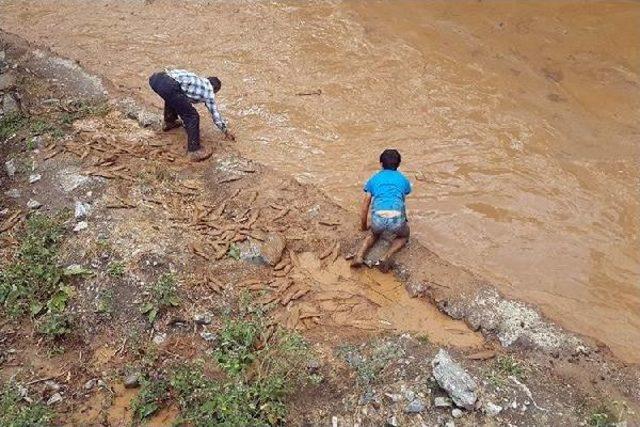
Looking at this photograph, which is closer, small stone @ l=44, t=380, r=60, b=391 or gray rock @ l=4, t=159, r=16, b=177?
small stone @ l=44, t=380, r=60, b=391

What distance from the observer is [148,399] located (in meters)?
4.11

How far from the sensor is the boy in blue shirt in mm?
5176

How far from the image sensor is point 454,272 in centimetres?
517

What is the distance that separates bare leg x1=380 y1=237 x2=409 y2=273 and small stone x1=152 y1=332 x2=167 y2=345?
2.01m

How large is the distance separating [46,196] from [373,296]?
11.6 feet

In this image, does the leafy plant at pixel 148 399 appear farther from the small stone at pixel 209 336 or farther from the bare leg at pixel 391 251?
the bare leg at pixel 391 251

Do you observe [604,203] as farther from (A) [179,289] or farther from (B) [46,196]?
(B) [46,196]

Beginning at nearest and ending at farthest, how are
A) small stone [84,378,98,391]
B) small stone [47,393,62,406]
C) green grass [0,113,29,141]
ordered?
small stone [47,393,62,406] → small stone [84,378,98,391] → green grass [0,113,29,141]

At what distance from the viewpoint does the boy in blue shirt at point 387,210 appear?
5.18 metres

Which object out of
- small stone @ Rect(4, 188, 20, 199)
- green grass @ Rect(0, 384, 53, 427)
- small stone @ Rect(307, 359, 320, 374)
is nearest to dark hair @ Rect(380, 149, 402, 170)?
small stone @ Rect(307, 359, 320, 374)

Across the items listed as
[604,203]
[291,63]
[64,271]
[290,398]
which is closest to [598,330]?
[604,203]

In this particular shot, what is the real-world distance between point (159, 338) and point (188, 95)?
2.89 metres

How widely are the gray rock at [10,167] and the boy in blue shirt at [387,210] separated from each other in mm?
3903

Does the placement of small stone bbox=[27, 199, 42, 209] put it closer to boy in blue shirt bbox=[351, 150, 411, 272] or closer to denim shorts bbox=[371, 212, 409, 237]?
→ boy in blue shirt bbox=[351, 150, 411, 272]
